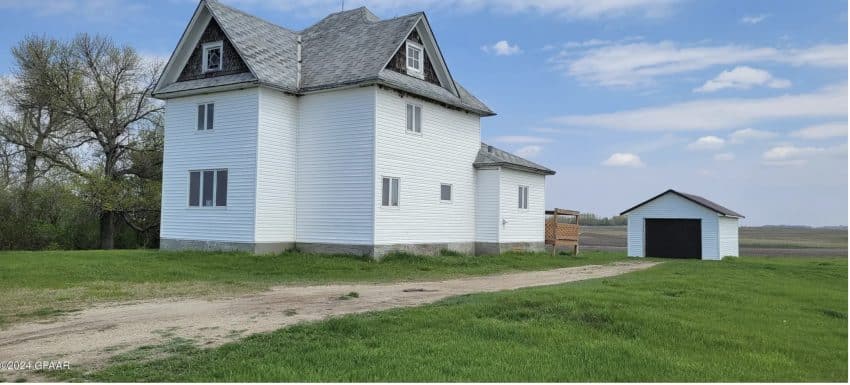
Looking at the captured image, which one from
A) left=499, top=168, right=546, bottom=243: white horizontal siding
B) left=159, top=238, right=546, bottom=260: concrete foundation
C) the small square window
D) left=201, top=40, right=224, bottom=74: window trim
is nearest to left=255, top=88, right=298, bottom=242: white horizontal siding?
left=159, top=238, right=546, bottom=260: concrete foundation

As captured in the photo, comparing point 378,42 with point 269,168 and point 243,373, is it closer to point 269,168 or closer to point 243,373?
point 269,168

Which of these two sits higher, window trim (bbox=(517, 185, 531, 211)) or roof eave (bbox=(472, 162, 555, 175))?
roof eave (bbox=(472, 162, 555, 175))

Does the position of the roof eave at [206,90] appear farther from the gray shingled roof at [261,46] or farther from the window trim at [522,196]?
the window trim at [522,196]

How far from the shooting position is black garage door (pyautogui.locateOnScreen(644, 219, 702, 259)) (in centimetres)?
3553

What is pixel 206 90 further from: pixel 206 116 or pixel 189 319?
pixel 189 319

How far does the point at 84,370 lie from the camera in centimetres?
764

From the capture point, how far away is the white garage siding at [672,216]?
115 feet

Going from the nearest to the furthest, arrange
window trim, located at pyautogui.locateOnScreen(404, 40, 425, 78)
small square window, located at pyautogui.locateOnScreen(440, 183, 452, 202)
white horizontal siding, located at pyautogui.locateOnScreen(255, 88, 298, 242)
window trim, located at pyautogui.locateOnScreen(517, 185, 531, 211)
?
white horizontal siding, located at pyautogui.locateOnScreen(255, 88, 298, 242), window trim, located at pyautogui.locateOnScreen(404, 40, 425, 78), small square window, located at pyautogui.locateOnScreen(440, 183, 452, 202), window trim, located at pyautogui.locateOnScreen(517, 185, 531, 211)

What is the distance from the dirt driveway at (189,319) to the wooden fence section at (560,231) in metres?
17.3

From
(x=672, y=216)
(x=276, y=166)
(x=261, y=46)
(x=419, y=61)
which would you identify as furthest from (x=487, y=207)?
(x=672, y=216)

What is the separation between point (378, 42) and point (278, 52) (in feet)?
12.7

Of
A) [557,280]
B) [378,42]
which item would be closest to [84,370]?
[557,280]

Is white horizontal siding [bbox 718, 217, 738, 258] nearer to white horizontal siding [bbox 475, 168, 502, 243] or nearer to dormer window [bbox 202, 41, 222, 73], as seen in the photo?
white horizontal siding [bbox 475, 168, 502, 243]

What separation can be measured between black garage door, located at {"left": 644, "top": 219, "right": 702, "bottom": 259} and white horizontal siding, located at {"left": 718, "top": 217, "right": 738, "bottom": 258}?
1.02 metres
